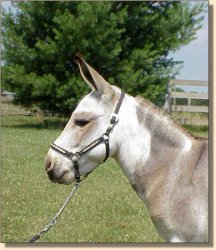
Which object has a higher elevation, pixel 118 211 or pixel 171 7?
pixel 171 7

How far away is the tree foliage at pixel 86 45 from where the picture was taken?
147 inches

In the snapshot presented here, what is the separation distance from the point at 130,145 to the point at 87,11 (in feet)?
9.06

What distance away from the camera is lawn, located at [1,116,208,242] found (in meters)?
2.64

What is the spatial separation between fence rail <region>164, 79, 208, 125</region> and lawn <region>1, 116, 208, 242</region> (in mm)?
141

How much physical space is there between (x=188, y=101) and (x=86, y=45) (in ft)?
6.30

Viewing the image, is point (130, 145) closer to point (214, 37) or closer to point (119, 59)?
point (214, 37)

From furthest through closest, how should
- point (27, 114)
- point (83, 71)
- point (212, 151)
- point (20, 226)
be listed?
point (27, 114) < point (20, 226) < point (212, 151) < point (83, 71)

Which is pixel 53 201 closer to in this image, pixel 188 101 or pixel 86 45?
pixel 188 101

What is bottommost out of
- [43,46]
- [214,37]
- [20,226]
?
[20,226]

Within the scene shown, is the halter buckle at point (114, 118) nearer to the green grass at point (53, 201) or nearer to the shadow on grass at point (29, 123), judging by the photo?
the green grass at point (53, 201)

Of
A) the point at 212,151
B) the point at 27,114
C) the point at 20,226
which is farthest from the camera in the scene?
the point at 27,114

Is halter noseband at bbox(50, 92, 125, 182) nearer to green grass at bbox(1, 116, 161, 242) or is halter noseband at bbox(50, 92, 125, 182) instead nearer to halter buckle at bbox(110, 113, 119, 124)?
halter buckle at bbox(110, 113, 119, 124)

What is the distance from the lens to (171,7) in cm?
325

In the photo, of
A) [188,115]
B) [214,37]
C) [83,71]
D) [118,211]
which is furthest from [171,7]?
[83,71]
